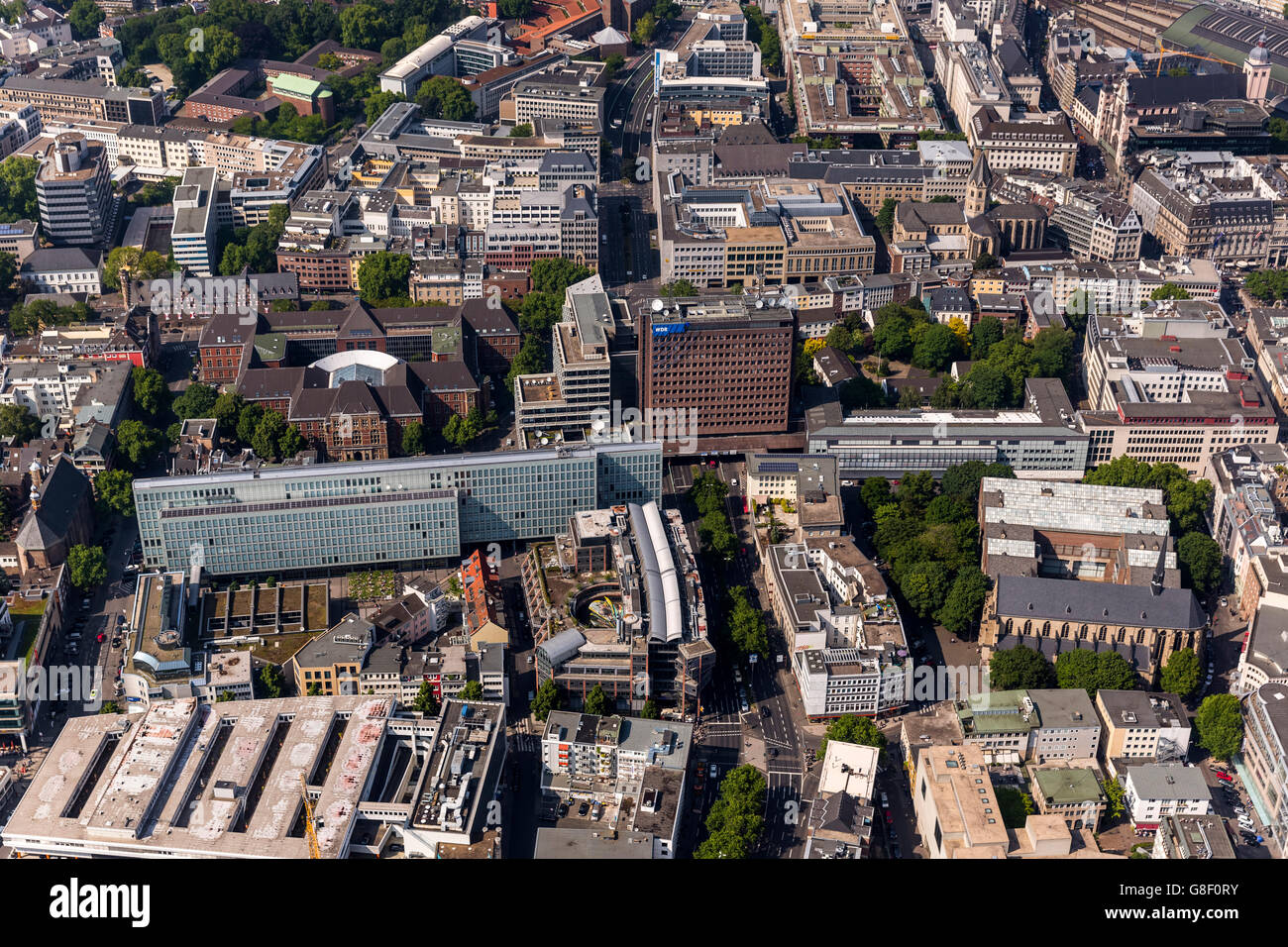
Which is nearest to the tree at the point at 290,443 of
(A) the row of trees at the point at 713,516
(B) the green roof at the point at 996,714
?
(A) the row of trees at the point at 713,516

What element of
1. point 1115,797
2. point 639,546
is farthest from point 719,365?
point 1115,797

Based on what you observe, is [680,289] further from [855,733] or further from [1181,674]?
[1181,674]

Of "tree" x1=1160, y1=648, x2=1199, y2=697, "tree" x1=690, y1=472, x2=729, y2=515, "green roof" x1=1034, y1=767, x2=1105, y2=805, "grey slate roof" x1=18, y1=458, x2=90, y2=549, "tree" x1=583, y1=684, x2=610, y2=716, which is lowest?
"green roof" x1=1034, y1=767, x2=1105, y2=805

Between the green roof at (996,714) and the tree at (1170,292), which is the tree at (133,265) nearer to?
the green roof at (996,714)

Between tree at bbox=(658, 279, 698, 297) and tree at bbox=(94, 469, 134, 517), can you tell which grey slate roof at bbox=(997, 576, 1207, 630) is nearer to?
tree at bbox=(658, 279, 698, 297)

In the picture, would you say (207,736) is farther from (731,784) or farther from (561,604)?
(731,784)

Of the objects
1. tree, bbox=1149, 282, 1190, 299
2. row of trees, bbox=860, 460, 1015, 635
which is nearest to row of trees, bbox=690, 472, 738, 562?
row of trees, bbox=860, 460, 1015, 635

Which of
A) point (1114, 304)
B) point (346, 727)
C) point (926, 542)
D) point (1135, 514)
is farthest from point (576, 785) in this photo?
point (1114, 304)
